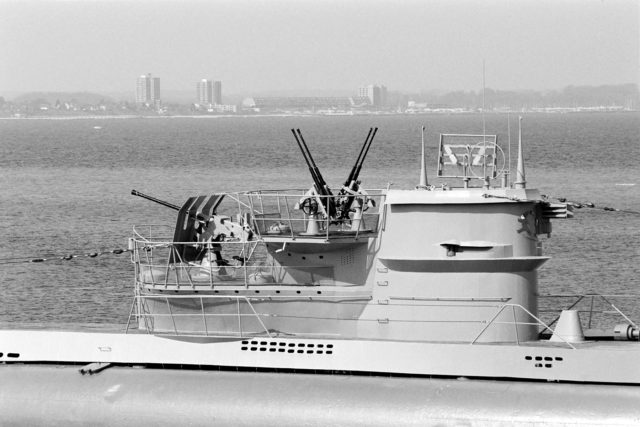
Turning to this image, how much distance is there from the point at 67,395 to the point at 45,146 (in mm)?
117955

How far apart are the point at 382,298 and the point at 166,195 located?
4857cm

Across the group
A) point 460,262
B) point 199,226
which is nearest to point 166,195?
point 199,226

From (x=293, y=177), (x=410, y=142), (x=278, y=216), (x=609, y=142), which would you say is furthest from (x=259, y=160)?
(x=278, y=216)

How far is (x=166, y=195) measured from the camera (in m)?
76.2

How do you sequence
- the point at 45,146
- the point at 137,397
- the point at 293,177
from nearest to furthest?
1. the point at 137,397
2. the point at 293,177
3. the point at 45,146

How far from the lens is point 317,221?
29406 mm

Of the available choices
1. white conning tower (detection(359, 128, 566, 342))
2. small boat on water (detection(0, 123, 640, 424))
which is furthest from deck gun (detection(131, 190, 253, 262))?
white conning tower (detection(359, 128, 566, 342))

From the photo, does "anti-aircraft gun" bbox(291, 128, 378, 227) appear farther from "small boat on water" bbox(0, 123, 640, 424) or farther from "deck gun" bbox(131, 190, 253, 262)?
"deck gun" bbox(131, 190, 253, 262)

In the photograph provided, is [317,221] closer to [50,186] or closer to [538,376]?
[538,376]

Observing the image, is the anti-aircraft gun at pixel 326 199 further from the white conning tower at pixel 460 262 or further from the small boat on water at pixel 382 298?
the white conning tower at pixel 460 262

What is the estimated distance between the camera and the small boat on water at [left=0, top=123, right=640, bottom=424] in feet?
91.6

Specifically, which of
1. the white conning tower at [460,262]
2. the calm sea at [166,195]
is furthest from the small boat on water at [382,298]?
the calm sea at [166,195]

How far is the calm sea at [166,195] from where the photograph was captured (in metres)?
48.5

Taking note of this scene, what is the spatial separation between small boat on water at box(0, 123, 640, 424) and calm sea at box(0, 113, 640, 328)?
3165 mm
